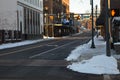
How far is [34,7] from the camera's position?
9125 centimetres

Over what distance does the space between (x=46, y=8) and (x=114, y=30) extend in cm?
8486

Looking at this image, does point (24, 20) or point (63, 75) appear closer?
point (63, 75)

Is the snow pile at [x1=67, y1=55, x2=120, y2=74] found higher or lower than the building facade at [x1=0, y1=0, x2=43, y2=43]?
lower

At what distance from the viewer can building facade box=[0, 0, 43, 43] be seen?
70688mm

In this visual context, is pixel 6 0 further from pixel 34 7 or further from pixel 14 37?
pixel 34 7

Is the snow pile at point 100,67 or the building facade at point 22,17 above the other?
the building facade at point 22,17

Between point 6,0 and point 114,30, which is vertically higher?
point 6,0

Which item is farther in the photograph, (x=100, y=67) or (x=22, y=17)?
(x=22, y=17)

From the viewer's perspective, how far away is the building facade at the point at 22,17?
70688mm

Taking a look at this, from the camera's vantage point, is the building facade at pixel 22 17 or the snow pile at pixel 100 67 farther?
the building facade at pixel 22 17

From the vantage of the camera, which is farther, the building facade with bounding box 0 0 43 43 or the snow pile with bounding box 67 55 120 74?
the building facade with bounding box 0 0 43 43

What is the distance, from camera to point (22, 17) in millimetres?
78125

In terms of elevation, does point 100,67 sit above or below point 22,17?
below

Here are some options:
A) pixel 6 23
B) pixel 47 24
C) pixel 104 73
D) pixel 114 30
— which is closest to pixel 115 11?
pixel 104 73
